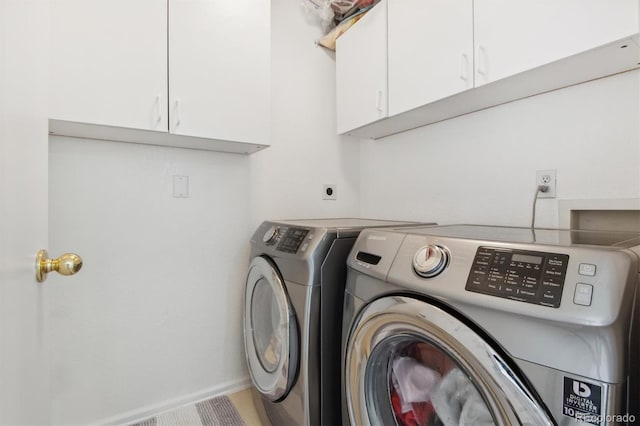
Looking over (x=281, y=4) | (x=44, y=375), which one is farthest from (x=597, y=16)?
(x=44, y=375)

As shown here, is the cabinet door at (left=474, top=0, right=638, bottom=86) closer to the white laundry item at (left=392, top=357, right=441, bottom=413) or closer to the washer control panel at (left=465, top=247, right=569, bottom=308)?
the washer control panel at (left=465, top=247, right=569, bottom=308)

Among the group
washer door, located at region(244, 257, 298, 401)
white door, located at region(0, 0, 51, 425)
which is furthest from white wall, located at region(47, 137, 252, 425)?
white door, located at region(0, 0, 51, 425)

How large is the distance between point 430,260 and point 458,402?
0.36m

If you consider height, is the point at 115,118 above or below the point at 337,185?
above

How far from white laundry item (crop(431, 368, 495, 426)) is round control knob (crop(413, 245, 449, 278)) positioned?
0.83ft

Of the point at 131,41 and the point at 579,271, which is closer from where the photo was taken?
the point at 579,271

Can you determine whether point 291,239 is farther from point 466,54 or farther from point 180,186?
point 466,54

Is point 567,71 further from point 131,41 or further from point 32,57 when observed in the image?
point 131,41

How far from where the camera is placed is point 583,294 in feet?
1.81

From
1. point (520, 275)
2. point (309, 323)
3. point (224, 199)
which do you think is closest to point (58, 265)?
point (309, 323)

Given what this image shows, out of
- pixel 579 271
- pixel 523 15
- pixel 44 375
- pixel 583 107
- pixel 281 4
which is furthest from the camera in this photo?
pixel 281 4

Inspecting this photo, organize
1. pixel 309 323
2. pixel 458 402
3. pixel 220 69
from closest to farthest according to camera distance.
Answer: pixel 458 402 < pixel 309 323 < pixel 220 69

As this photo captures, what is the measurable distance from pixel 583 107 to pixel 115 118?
182cm

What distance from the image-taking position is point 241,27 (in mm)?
1507
